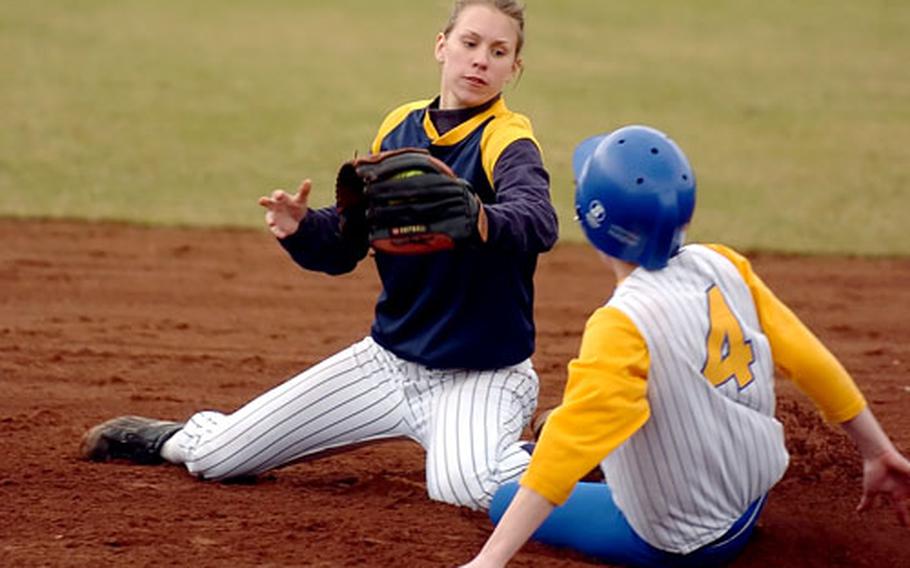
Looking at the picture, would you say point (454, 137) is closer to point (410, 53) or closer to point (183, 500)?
point (183, 500)

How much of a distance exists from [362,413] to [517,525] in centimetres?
130

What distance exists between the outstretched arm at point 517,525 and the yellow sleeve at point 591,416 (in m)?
0.02

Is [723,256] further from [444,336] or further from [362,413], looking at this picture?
[362,413]

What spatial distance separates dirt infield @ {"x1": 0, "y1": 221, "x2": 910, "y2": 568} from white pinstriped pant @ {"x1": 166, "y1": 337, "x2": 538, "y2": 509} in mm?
116

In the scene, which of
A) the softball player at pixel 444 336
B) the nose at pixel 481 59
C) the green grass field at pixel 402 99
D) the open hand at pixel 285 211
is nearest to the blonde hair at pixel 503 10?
the softball player at pixel 444 336

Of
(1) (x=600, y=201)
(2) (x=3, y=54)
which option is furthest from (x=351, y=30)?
(1) (x=600, y=201)

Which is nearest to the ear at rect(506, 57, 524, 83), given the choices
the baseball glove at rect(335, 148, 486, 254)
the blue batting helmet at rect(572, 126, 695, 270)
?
the baseball glove at rect(335, 148, 486, 254)

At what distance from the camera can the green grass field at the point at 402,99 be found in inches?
398

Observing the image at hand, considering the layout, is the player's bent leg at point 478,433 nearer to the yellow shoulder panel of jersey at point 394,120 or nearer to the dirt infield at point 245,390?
the dirt infield at point 245,390

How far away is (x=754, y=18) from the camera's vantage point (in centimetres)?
1908

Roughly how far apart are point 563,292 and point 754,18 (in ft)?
39.4

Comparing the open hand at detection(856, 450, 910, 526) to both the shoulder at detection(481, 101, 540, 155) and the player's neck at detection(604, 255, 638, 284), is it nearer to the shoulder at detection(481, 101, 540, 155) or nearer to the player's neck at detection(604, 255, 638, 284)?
the player's neck at detection(604, 255, 638, 284)

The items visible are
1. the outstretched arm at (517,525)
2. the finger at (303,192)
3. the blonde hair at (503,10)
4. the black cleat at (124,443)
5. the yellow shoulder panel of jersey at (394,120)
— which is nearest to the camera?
the outstretched arm at (517,525)

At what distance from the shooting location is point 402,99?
43.9 ft
